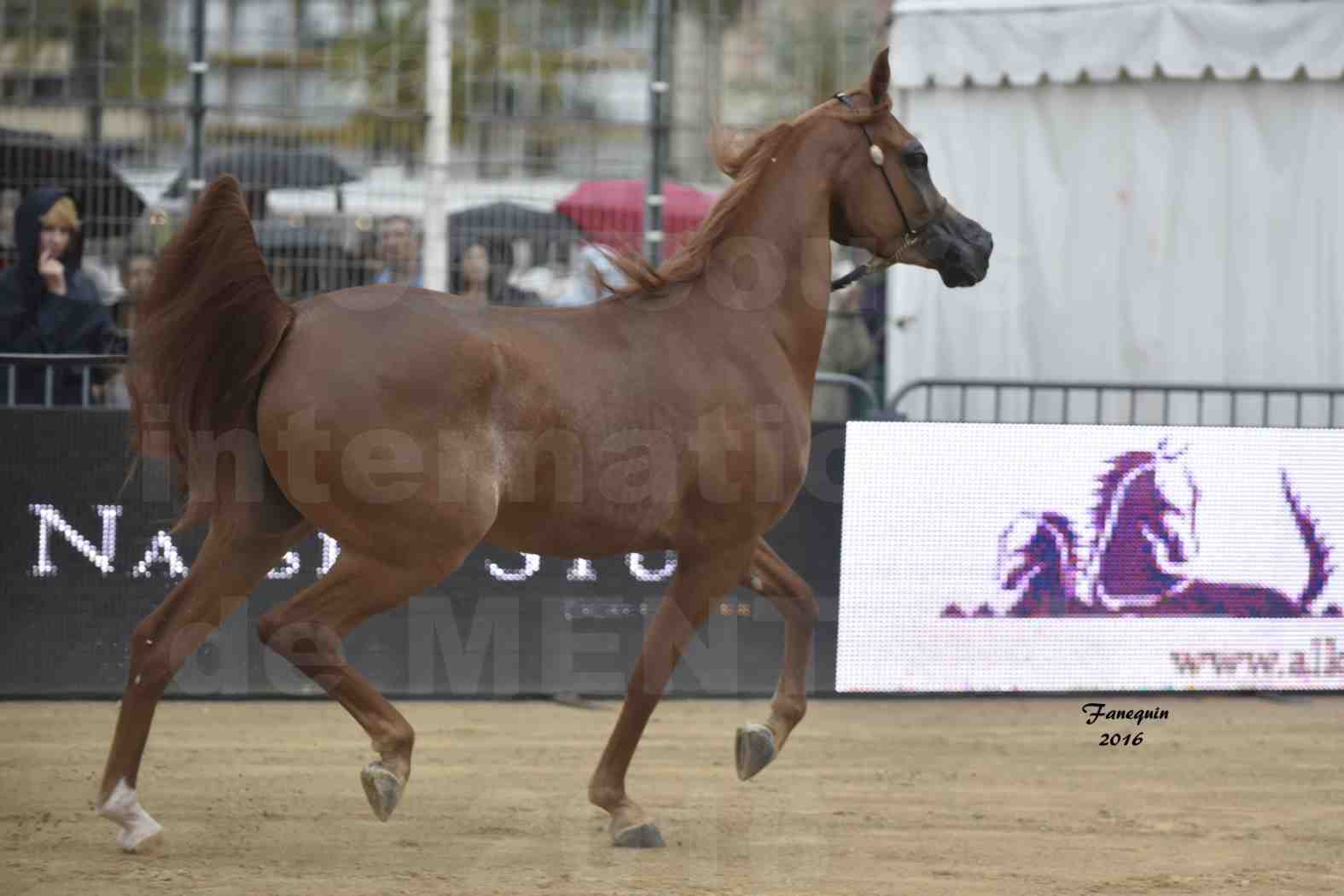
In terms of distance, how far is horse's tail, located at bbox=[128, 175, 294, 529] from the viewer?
17.3 ft

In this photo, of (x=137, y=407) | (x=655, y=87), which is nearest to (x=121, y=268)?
(x=655, y=87)

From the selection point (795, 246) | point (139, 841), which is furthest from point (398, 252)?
point (139, 841)

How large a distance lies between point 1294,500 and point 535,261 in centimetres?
385

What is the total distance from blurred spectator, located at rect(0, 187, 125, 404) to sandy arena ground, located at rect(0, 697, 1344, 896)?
5.60ft

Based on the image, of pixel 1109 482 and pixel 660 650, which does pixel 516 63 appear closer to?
pixel 1109 482

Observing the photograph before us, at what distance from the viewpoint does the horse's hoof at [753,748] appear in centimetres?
593

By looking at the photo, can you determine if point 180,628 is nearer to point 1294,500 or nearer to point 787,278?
point 787,278

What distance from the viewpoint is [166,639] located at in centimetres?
541

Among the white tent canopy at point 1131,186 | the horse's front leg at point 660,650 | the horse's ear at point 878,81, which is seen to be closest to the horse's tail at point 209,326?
the horse's front leg at point 660,650

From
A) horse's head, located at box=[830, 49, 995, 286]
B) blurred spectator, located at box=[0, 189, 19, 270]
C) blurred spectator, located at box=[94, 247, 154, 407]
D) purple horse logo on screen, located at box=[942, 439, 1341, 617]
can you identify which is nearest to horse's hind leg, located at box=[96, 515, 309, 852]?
horse's head, located at box=[830, 49, 995, 286]

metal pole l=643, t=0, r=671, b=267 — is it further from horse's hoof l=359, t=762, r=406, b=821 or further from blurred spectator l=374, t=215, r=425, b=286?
horse's hoof l=359, t=762, r=406, b=821

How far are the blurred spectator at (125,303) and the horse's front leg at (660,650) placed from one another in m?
3.62

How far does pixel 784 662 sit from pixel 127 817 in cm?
212

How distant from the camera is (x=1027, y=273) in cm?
1065
